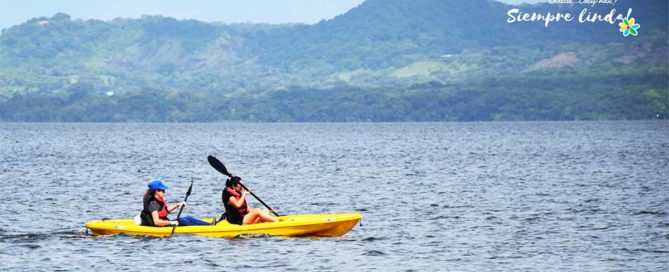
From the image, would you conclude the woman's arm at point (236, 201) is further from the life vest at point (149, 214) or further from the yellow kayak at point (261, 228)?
the life vest at point (149, 214)

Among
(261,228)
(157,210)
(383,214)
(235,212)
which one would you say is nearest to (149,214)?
(157,210)

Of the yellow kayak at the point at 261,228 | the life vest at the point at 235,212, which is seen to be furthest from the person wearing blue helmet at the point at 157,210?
the life vest at the point at 235,212

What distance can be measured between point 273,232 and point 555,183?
105 feet

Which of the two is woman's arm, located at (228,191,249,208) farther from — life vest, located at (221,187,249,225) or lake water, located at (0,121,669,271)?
lake water, located at (0,121,669,271)

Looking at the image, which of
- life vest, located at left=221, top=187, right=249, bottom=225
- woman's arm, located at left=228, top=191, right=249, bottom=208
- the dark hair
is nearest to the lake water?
life vest, located at left=221, top=187, right=249, bottom=225

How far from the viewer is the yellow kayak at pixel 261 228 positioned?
106 feet

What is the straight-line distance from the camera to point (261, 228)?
106 feet

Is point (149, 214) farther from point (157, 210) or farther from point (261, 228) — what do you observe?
point (261, 228)

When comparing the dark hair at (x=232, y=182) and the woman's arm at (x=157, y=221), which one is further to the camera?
the woman's arm at (x=157, y=221)

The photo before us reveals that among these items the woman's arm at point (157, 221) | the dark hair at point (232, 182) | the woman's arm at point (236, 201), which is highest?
the dark hair at point (232, 182)

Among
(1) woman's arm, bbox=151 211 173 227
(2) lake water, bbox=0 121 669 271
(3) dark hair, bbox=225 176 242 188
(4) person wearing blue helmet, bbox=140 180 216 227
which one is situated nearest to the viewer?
(2) lake water, bbox=0 121 669 271

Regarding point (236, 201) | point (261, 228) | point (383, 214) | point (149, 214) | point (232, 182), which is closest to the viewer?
point (232, 182)

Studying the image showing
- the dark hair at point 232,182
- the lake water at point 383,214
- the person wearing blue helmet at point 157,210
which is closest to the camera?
the lake water at point 383,214

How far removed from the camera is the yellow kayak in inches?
1273
